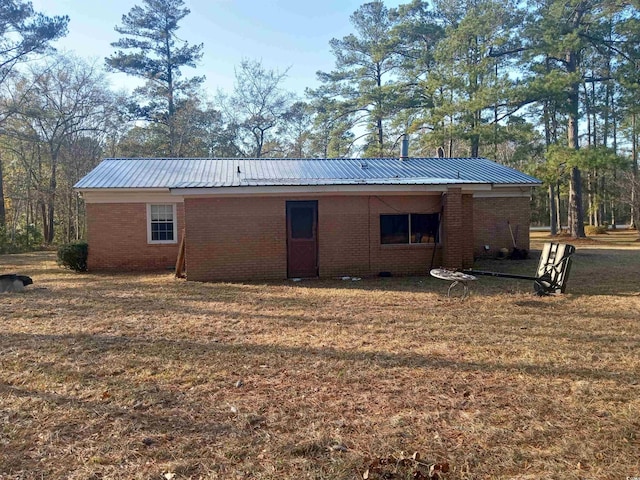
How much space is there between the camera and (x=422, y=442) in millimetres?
3162

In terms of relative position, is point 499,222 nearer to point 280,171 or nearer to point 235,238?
point 280,171

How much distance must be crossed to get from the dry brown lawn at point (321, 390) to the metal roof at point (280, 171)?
6989 millimetres

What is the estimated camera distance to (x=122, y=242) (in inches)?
570

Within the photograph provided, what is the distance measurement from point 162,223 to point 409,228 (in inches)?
326

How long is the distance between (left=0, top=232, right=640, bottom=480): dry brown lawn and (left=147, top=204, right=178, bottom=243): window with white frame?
6.49m

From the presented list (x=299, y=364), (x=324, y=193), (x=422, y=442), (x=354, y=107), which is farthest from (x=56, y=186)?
(x=422, y=442)

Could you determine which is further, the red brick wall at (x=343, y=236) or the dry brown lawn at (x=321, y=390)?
the red brick wall at (x=343, y=236)

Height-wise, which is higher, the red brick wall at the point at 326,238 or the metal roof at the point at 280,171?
the metal roof at the point at 280,171

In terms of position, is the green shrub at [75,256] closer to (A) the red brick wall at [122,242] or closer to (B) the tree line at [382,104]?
(A) the red brick wall at [122,242]

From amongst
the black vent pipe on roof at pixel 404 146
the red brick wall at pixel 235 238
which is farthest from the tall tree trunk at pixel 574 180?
the red brick wall at pixel 235 238

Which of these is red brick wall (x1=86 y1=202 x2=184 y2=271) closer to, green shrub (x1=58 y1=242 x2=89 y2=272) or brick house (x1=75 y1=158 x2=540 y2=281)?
green shrub (x1=58 y1=242 x2=89 y2=272)

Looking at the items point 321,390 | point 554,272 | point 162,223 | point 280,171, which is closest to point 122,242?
point 162,223

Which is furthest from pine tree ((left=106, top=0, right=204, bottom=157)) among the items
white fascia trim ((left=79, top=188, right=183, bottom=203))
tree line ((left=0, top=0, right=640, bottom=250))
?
white fascia trim ((left=79, top=188, right=183, bottom=203))

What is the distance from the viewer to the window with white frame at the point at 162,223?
577 inches
